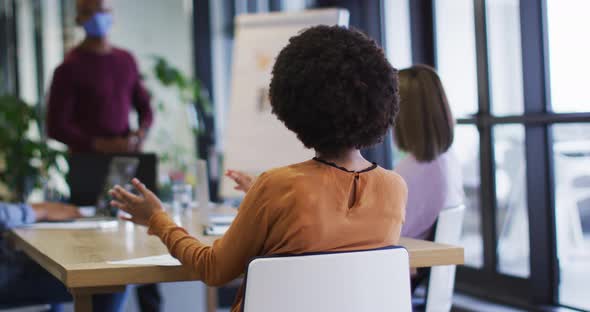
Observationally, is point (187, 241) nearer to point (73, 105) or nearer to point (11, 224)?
point (11, 224)

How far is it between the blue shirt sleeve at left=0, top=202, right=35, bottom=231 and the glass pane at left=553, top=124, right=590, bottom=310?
6.71 ft

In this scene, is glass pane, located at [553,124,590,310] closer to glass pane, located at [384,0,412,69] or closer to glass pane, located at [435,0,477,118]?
glass pane, located at [435,0,477,118]

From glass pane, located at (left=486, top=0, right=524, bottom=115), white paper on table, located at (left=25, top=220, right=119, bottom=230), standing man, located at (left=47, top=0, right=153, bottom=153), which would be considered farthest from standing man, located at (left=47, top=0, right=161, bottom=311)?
glass pane, located at (left=486, top=0, right=524, bottom=115)

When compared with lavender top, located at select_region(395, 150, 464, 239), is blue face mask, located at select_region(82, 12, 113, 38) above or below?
above

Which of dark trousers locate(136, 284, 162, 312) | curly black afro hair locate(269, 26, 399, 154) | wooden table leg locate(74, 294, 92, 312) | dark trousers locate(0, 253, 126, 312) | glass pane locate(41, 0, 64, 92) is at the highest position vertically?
glass pane locate(41, 0, 64, 92)

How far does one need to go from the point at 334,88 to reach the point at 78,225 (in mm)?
1495

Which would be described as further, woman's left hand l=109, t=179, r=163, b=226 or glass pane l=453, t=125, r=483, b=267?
glass pane l=453, t=125, r=483, b=267

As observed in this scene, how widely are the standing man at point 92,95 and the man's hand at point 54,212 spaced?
1.03m

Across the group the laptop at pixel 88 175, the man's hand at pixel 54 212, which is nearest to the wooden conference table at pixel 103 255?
the man's hand at pixel 54 212

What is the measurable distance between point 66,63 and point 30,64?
4804 millimetres

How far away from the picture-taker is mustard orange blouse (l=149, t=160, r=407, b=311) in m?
1.46

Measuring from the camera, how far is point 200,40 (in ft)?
19.0

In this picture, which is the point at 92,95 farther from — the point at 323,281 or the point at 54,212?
the point at 323,281

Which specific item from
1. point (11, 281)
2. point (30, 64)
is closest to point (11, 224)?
point (11, 281)
